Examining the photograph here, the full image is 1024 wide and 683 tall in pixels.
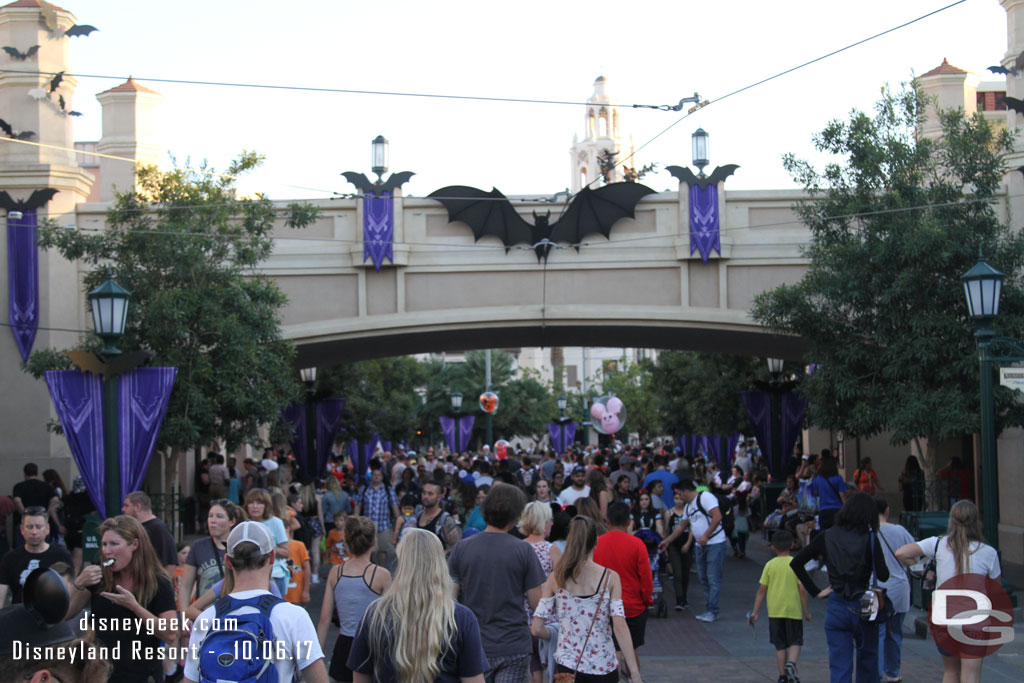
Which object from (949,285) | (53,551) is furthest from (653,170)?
(53,551)

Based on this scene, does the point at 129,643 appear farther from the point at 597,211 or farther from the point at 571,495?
the point at 597,211

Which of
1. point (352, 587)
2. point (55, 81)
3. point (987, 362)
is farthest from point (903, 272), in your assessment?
point (55, 81)

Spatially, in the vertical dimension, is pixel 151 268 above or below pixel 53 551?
above

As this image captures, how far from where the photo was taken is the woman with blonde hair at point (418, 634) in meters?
4.86

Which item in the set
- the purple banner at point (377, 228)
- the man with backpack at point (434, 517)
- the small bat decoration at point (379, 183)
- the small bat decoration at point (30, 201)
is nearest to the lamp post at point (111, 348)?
the man with backpack at point (434, 517)

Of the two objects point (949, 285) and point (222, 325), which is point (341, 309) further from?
point (949, 285)

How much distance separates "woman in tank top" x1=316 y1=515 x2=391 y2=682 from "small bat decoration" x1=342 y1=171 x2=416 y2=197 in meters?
14.0

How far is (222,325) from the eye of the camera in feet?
54.1

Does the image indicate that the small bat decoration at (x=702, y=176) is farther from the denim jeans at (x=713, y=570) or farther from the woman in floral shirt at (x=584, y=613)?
the woman in floral shirt at (x=584, y=613)

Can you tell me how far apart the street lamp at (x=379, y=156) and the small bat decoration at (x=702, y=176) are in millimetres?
4919

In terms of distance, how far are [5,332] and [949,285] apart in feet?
47.2

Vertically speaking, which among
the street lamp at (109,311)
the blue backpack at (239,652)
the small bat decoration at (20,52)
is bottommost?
the blue backpack at (239,652)

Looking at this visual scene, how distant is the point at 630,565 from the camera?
8.23 meters

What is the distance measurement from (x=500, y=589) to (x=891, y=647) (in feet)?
13.1
